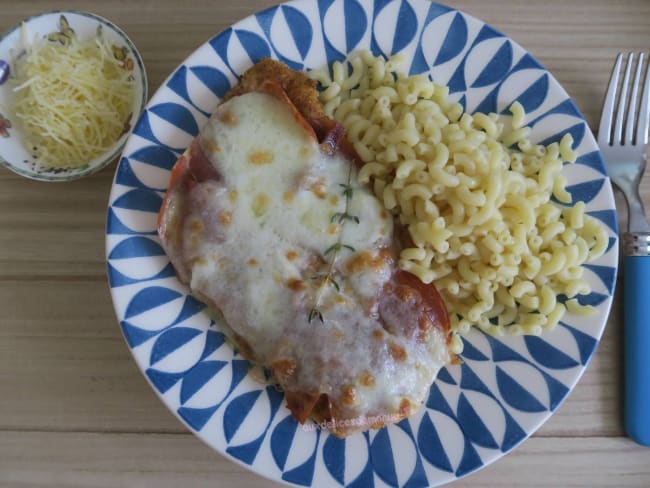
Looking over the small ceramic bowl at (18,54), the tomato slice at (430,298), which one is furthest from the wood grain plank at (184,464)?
the small ceramic bowl at (18,54)

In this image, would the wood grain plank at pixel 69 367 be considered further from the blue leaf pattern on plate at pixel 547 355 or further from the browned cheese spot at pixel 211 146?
the blue leaf pattern on plate at pixel 547 355

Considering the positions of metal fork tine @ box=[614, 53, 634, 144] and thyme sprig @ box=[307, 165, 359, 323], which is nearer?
thyme sprig @ box=[307, 165, 359, 323]

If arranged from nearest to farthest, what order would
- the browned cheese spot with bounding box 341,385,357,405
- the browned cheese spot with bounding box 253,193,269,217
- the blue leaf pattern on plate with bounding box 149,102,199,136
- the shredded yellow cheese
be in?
the browned cheese spot with bounding box 341,385,357,405
the browned cheese spot with bounding box 253,193,269,217
the blue leaf pattern on plate with bounding box 149,102,199,136
the shredded yellow cheese

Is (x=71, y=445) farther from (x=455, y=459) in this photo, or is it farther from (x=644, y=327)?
(x=644, y=327)

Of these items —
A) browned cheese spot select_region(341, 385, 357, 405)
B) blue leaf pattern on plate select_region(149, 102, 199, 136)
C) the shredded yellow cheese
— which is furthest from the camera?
the shredded yellow cheese

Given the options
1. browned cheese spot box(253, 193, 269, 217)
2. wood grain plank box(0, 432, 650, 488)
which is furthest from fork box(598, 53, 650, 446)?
browned cheese spot box(253, 193, 269, 217)

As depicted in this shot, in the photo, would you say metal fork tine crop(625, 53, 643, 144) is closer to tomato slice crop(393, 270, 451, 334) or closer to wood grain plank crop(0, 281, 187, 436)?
tomato slice crop(393, 270, 451, 334)

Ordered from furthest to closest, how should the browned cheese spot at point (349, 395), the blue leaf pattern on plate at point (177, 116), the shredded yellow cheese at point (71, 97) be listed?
the shredded yellow cheese at point (71, 97)
the blue leaf pattern on plate at point (177, 116)
the browned cheese spot at point (349, 395)

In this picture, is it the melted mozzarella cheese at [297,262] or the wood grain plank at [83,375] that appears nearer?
the melted mozzarella cheese at [297,262]
